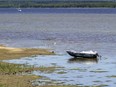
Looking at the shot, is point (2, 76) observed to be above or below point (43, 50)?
above

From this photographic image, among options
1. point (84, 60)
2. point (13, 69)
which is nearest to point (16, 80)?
point (13, 69)

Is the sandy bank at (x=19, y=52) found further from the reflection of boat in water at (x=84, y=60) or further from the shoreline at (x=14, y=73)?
the reflection of boat in water at (x=84, y=60)

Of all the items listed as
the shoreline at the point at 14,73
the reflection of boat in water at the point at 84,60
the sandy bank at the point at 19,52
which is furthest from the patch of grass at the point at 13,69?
the sandy bank at the point at 19,52

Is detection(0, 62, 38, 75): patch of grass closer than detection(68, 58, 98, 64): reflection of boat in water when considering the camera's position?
Yes

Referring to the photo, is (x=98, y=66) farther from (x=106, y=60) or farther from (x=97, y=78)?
(x=97, y=78)

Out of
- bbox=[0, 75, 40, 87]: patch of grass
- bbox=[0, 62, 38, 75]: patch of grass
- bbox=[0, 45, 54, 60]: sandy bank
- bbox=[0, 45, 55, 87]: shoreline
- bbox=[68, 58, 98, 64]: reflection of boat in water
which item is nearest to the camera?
bbox=[0, 75, 40, 87]: patch of grass

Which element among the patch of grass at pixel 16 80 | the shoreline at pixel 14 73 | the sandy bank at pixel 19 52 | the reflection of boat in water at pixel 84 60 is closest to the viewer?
the patch of grass at pixel 16 80

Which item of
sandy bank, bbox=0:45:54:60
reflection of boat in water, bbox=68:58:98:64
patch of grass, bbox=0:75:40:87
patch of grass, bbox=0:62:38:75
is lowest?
sandy bank, bbox=0:45:54:60

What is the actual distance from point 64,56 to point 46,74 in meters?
16.1

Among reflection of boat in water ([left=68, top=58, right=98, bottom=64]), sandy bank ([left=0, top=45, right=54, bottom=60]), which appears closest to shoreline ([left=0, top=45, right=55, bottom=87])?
sandy bank ([left=0, top=45, right=54, bottom=60])

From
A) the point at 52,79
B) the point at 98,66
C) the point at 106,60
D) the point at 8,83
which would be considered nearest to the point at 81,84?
the point at 52,79

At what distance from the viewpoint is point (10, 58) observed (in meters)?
61.7

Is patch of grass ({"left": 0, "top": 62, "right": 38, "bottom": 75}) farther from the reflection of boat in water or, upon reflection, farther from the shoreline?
the reflection of boat in water

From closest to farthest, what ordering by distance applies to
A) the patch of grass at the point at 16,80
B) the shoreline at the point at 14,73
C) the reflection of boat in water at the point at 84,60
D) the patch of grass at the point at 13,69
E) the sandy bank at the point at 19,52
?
the patch of grass at the point at 16,80 → the shoreline at the point at 14,73 → the patch of grass at the point at 13,69 → the reflection of boat in water at the point at 84,60 → the sandy bank at the point at 19,52
